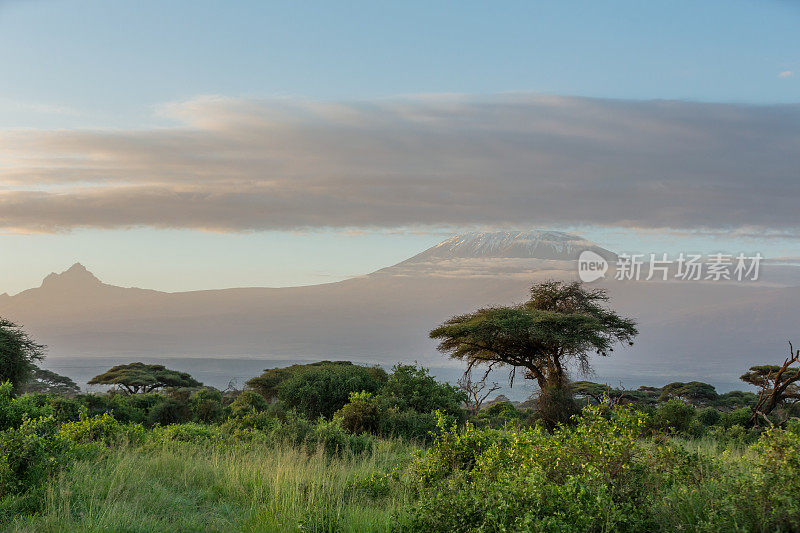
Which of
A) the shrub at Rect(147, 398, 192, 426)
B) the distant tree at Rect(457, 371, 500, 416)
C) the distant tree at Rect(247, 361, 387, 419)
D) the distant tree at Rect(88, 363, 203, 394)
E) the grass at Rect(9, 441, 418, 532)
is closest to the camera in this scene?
the grass at Rect(9, 441, 418, 532)

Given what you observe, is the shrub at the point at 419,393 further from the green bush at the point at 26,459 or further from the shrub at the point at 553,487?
the shrub at the point at 553,487

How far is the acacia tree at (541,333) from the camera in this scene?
22.7 metres

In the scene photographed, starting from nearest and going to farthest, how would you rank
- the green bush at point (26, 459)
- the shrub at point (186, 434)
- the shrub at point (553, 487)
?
the shrub at point (553, 487) < the green bush at point (26, 459) < the shrub at point (186, 434)

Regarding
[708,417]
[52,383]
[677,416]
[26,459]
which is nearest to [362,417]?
[26,459]

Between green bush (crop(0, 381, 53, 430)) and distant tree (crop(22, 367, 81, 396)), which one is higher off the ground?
green bush (crop(0, 381, 53, 430))

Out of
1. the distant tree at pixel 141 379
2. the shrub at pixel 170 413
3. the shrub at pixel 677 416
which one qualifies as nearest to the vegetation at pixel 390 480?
the shrub at pixel 170 413

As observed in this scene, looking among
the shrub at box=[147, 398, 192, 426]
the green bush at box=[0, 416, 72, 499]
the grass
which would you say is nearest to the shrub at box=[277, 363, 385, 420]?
the shrub at box=[147, 398, 192, 426]

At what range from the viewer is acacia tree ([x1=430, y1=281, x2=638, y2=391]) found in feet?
74.3

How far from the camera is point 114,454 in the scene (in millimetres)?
10469

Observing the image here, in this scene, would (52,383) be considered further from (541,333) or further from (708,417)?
(708,417)

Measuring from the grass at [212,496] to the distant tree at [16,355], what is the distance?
17842 millimetres

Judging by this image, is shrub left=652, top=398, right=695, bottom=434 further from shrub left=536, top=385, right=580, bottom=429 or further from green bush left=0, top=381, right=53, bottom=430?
green bush left=0, top=381, right=53, bottom=430

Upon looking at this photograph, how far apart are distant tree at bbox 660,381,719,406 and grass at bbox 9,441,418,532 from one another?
34870 millimetres

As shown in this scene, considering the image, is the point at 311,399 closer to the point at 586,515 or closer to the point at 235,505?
the point at 235,505
